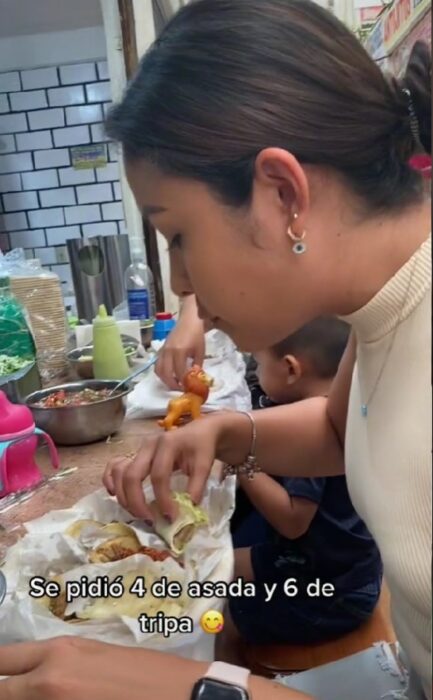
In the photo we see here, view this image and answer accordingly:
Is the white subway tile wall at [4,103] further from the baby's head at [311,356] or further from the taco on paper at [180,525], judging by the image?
the taco on paper at [180,525]

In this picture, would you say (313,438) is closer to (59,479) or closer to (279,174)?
(59,479)

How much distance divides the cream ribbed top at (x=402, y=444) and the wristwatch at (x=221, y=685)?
0.49ft

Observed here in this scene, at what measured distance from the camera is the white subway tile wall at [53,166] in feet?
8.93

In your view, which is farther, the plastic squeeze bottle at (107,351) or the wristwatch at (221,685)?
the plastic squeeze bottle at (107,351)

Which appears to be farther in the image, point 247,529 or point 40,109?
point 40,109

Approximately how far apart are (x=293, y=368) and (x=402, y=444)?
0.73m

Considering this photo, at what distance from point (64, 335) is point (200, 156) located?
94 cm

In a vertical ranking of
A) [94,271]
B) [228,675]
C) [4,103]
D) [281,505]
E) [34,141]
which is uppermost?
[4,103]

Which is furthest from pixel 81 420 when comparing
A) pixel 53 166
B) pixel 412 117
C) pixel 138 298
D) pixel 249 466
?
pixel 53 166

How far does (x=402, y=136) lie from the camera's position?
0.57 m

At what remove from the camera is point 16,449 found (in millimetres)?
821

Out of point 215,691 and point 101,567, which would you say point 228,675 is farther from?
point 101,567

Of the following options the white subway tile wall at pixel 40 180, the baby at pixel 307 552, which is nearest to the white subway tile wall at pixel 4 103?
the white subway tile wall at pixel 40 180

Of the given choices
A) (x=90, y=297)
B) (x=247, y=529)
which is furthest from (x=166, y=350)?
(x=90, y=297)
